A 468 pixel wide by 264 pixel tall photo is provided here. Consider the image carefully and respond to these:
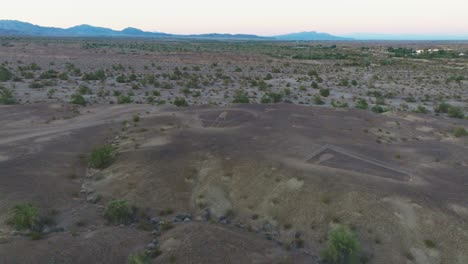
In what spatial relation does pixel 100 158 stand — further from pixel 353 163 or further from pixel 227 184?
pixel 353 163

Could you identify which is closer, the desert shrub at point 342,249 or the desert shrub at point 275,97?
the desert shrub at point 342,249

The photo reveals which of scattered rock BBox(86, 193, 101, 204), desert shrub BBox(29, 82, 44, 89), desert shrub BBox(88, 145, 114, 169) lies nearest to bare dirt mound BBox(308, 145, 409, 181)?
scattered rock BBox(86, 193, 101, 204)

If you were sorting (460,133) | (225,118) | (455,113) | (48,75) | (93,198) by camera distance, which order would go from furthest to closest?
(48,75), (455,113), (225,118), (460,133), (93,198)

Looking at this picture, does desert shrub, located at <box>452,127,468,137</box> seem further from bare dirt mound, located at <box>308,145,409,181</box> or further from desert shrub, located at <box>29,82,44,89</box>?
desert shrub, located at <box>29,82,44,89</box>

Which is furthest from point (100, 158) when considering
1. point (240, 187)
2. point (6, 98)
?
point (6, 98)

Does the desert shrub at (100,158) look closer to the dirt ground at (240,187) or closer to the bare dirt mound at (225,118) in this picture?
the dirt ground at (240,187)

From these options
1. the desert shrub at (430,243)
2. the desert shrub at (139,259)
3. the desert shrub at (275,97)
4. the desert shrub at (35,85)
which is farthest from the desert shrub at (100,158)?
the desert shrub at (35,85)
